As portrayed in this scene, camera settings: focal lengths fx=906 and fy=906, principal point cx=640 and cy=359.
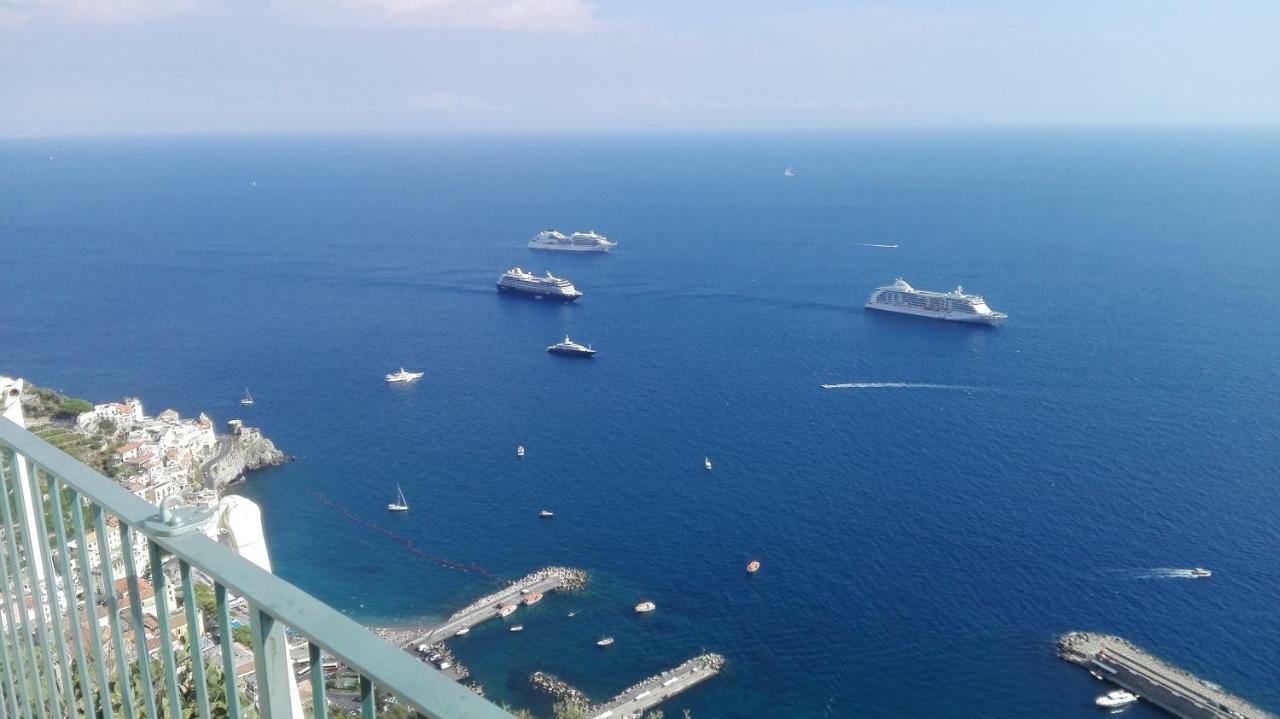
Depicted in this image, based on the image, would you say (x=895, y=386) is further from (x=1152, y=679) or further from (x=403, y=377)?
(x=403, y=377)

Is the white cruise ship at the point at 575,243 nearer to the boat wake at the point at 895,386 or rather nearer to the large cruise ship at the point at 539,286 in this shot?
the large cruise ship at the point at 539,286

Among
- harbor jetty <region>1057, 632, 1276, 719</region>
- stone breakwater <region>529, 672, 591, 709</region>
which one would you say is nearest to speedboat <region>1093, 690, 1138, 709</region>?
harbor jetty <region>1057, 632, 1276, 719</region>

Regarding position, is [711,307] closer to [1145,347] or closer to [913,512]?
[1145,347]

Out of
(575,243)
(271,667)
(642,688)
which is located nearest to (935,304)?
(575,243)

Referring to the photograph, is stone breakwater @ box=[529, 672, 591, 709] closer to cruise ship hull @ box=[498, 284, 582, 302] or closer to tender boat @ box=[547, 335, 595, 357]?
tender boat @ box=[547, 335, 595, 357]

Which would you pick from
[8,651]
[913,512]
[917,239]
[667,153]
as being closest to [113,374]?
[913,512]

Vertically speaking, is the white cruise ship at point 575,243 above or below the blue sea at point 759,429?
above

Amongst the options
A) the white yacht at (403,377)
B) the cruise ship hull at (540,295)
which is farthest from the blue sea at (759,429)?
the cruise ship hull at (540,295)
